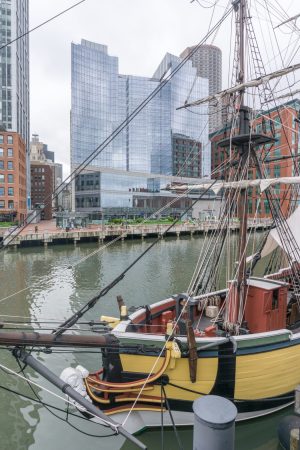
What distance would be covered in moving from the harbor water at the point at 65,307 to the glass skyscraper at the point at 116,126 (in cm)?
5961

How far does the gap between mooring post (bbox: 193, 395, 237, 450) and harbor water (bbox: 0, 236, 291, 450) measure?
10.2ft

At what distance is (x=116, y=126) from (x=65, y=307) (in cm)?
10884

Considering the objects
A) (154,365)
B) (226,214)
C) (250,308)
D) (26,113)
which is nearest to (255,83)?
(226,214)

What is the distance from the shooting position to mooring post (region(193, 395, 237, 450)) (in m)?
5.48

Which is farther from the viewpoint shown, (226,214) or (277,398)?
(226,214)

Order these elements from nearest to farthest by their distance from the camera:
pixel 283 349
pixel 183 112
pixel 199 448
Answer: pixel 199 448
pixel 283 349
pixel 183 112

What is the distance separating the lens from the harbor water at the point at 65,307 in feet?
30.4

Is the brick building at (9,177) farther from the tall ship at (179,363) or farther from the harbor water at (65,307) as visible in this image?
the tall ship at (179,363)

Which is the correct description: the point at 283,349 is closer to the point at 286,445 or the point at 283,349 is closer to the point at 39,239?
the point at 286,445

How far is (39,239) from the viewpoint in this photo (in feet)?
167

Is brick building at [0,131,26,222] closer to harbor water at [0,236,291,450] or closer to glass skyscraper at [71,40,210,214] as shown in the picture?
harbor water at [0,236,291,450]

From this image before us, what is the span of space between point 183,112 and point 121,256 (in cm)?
10388

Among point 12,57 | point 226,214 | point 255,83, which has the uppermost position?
point 12,57

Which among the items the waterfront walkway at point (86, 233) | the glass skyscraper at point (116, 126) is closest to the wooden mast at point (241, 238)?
the waterfront walkway at point (86, 233)
